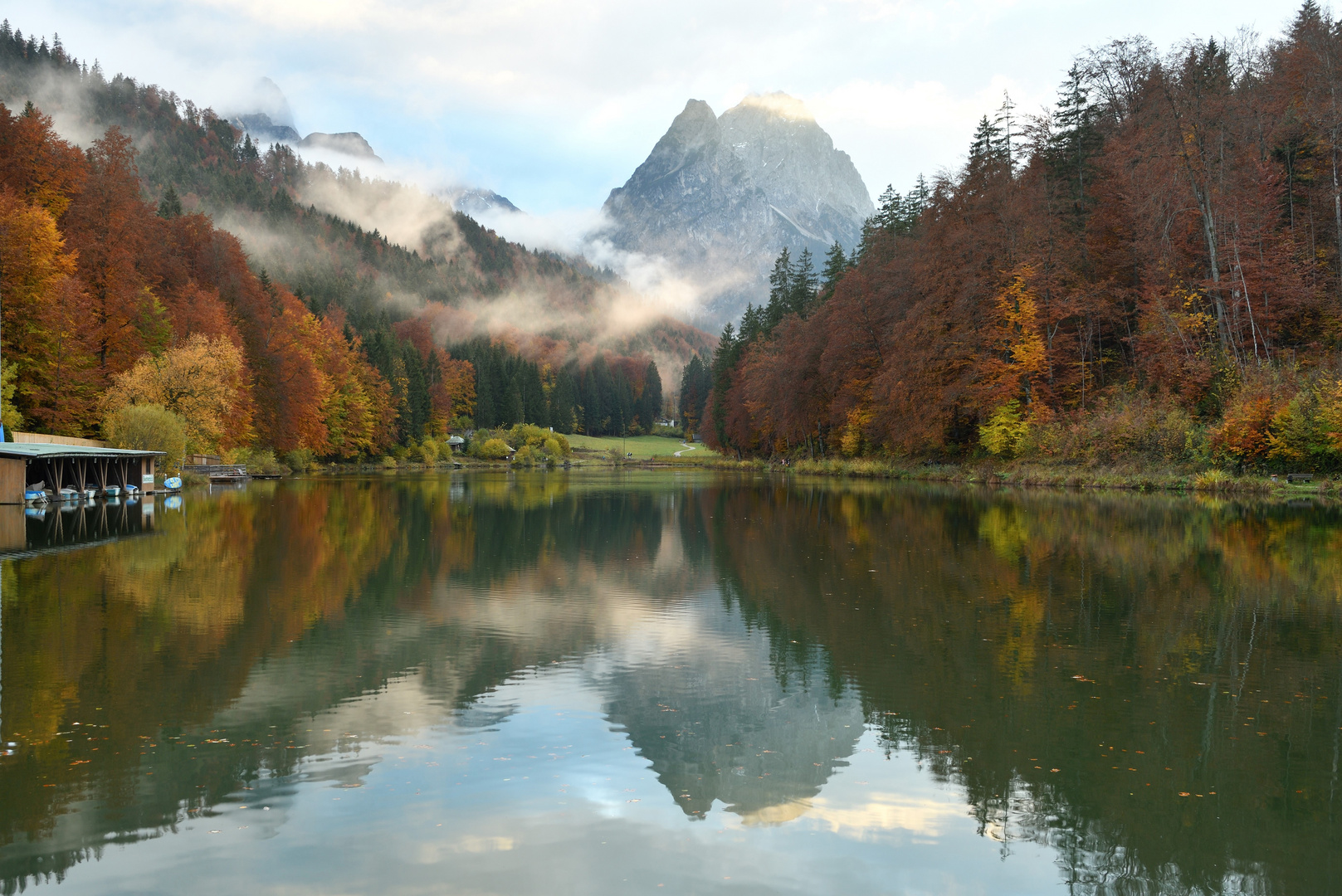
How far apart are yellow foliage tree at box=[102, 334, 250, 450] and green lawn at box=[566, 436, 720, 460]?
76.5 meters

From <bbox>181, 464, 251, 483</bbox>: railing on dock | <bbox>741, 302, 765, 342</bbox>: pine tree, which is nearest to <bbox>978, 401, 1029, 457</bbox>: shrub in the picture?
<bbox>181, 464, 251, 483</bbox>: railing on dock

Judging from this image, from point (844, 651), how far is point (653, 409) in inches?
6721

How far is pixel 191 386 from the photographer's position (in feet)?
161

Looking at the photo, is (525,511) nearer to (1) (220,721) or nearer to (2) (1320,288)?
(1) (220,721)

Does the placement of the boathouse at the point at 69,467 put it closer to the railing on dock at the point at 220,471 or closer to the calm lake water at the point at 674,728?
the railing on dock at the point at 220,471

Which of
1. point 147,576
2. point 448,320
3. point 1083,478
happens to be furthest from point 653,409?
point 147,576

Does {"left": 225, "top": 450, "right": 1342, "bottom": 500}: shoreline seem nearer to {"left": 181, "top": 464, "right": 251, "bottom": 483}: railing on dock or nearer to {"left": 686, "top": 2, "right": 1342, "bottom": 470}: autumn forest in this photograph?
{"left": 686, "top": 2, "right": 1342, "bottom": 470}: autumn forest

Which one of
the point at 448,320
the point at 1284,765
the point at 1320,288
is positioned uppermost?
the point at 448,320

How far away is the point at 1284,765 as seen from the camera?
283 inches

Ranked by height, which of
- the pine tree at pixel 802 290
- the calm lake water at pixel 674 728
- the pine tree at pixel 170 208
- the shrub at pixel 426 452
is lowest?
the calm lake water at pixel 674 728

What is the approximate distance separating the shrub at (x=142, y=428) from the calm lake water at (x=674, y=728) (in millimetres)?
27980

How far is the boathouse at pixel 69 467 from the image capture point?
3225 cm

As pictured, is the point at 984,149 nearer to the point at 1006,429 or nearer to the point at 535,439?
the point at 1006,429

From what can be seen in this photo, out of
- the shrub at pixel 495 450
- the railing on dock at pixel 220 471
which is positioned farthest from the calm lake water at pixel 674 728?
the shrub at pixel 495 450
